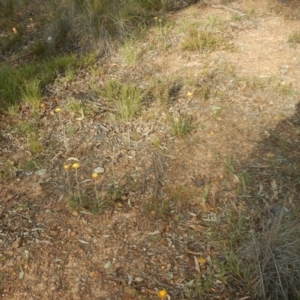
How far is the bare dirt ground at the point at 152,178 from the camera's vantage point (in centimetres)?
277

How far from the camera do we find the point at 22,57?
579cm

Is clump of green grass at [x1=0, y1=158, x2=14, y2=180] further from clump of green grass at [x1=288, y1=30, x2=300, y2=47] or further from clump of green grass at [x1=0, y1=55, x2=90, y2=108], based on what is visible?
clump of green grass at [x1=288, y1=30, x2=300, y2=47]

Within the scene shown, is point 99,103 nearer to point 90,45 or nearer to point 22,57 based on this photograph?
point 90,45

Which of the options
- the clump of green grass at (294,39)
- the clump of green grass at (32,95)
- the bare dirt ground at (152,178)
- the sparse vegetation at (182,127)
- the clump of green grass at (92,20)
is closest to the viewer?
the bare dirt ground at (152,178)

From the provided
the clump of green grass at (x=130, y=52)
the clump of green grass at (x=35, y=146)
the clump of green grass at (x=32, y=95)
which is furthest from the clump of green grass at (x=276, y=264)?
the clump of green grass at (x=130, y=52)

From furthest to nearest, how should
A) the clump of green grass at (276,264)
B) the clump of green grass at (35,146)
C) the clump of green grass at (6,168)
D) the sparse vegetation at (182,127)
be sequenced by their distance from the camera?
the sparse vegetation at (182,127) < the clump of green grass at (35,146) < the clump of green grass at (6,168) < the clump of green grass at (276,264)

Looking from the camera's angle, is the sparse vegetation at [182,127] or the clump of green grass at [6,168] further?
the sparse vegetation at [182,127]

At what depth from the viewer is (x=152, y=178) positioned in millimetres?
3506

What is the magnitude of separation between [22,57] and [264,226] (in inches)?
177

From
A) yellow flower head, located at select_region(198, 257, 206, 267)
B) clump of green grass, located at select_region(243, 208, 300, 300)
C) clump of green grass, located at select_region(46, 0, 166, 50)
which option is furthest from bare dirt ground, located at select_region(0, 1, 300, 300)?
clump of green grass, located at select_region(46, 0, 166, 50)

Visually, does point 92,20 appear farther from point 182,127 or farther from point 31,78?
point 182,127

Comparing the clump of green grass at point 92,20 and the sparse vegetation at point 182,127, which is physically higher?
the clump of green grass at point 92,20

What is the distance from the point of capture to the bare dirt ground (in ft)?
9.09

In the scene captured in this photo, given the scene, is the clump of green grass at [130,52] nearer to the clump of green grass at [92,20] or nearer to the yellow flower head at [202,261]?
the clump of green grass at [92,20]
